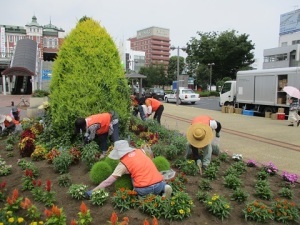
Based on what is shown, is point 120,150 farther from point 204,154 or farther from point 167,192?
point 204,154

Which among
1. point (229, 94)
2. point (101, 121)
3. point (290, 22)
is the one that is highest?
point (290, 22)

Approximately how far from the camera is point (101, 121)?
5.07 meters

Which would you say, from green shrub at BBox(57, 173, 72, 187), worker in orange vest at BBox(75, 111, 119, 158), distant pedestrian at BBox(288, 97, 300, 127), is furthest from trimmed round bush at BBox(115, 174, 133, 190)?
distant pedestrian at BBox(288, 97, 300, 127)

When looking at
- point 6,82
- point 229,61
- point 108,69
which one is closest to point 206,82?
point 229,61

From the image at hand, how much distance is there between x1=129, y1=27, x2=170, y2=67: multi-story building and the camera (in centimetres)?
11894

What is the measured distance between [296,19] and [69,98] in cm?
5915

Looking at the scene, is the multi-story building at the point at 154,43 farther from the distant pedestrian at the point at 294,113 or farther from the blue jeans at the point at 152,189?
the blue jeans at the point at 152,189

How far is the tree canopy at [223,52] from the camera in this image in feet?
135

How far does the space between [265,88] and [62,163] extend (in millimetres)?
14304

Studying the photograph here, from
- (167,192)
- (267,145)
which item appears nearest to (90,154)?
(167,192)

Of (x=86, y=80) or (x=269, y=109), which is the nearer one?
(x=86, y=80)

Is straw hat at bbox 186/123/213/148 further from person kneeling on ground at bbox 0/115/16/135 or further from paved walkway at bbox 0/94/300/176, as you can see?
person kneeling on ground at bbox 0/115/16/135

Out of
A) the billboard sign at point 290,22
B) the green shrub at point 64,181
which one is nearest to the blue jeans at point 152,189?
the green shrub at point 64,181

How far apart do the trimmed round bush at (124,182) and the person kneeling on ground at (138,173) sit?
0.10 meters
